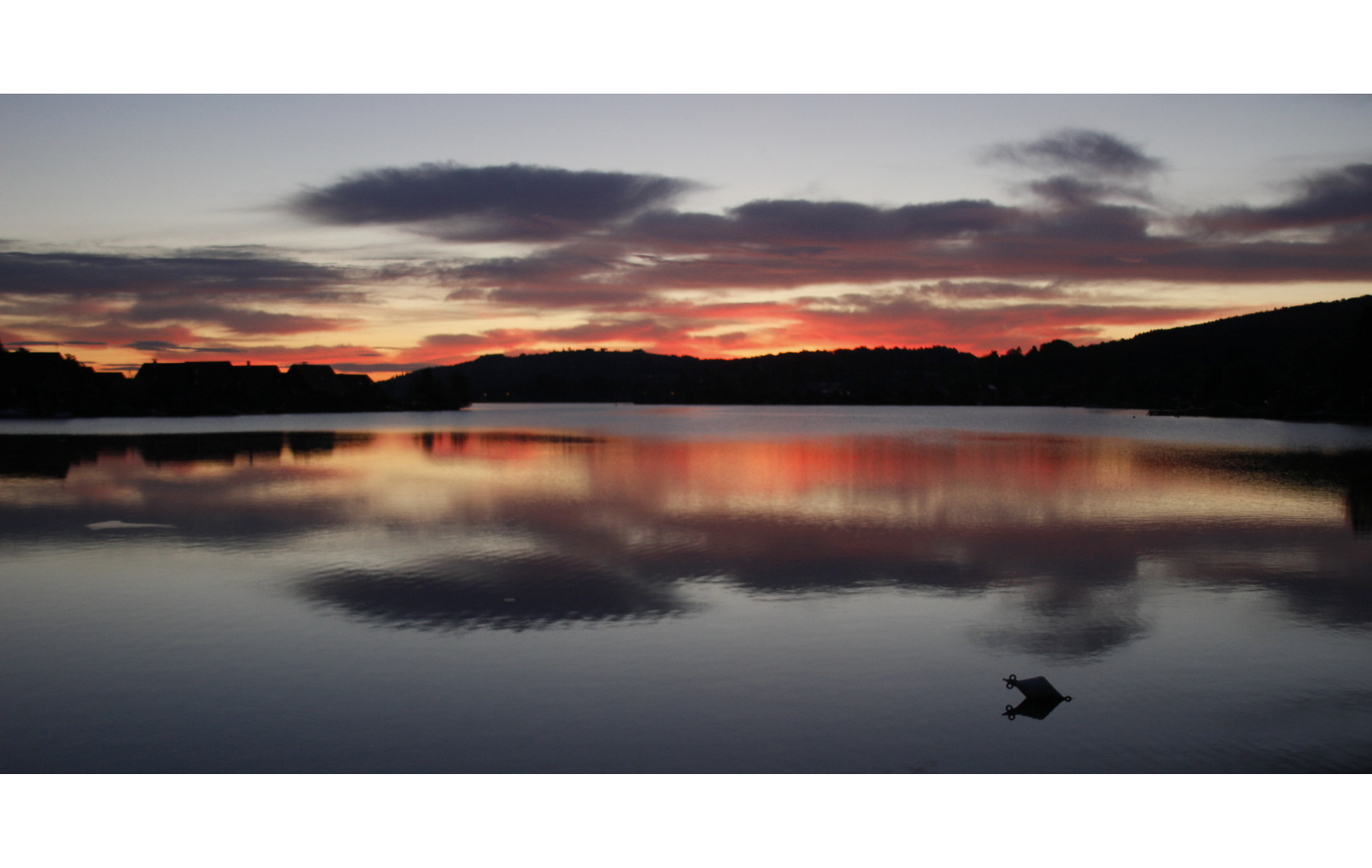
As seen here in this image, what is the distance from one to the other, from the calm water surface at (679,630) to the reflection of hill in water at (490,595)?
0.23ft

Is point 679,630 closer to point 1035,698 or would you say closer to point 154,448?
point 1035,698

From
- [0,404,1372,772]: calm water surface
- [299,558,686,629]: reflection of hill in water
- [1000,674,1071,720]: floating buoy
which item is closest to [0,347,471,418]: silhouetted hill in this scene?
[0,404,1372,772]: calm water surface

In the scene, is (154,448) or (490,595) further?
(154,448)

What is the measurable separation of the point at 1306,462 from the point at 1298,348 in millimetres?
74927

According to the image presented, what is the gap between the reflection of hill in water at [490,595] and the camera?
1058cm

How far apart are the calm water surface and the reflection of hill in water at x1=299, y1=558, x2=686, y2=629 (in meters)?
0.07

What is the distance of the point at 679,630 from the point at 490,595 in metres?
3.16

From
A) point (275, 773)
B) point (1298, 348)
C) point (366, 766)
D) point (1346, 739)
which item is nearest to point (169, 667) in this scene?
point (275, 773)

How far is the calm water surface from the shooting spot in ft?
23.3

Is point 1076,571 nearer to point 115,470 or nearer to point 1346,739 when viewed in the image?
point 1346,739

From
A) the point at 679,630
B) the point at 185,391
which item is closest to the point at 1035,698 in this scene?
the point at 679,630

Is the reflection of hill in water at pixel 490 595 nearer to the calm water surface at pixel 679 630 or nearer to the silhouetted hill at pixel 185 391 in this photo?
the calm water surface at pixel 679 630

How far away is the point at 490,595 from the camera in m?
11.7

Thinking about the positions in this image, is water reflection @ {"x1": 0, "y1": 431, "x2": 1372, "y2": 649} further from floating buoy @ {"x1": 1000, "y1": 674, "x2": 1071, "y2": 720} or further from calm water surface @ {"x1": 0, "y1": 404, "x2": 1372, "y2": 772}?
floating buoy @ {"x1": 1000, "y1": 674, "x2": 1071, "y2": 720}
